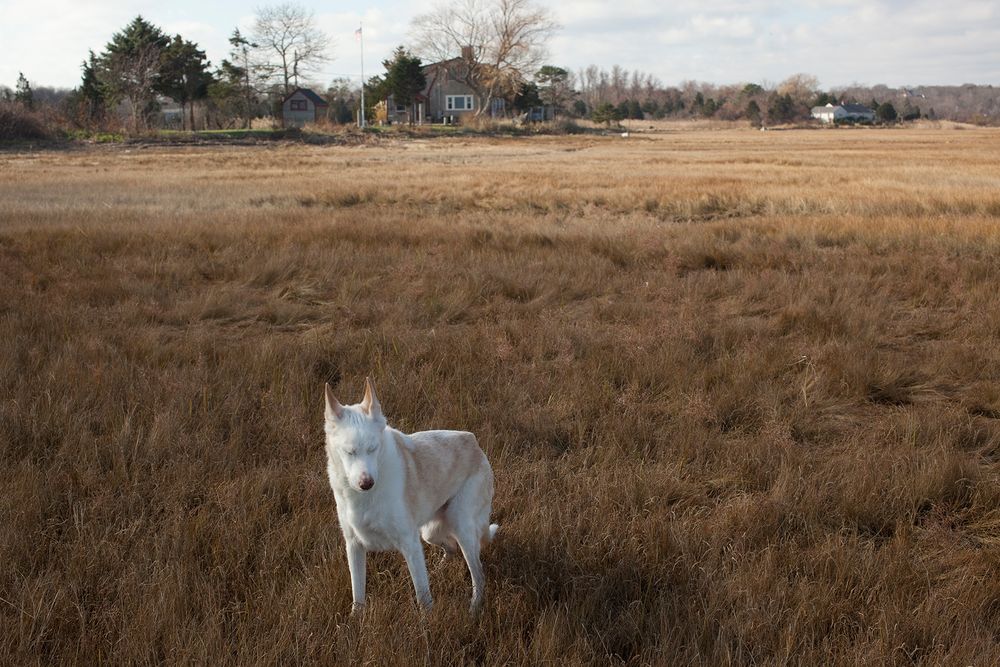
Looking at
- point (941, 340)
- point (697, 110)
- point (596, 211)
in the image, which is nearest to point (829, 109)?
point (697, 110)

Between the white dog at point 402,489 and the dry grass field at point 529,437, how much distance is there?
234 millimetres

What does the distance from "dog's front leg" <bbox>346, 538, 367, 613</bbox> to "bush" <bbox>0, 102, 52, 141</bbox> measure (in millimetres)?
55579

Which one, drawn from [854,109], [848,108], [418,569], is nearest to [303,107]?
[418,569]

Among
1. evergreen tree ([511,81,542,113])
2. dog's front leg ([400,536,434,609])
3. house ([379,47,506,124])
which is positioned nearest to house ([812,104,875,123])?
evergreen tree ([511,81,542,113])

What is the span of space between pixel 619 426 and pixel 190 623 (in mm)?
3110

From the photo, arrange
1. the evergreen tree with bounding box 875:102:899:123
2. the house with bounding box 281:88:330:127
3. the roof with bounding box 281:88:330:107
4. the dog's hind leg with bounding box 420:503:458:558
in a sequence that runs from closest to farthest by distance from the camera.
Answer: the dog's hind leg with bounding box 420:503:458:558
the roof with bounding box 281:88:330:107
the house with bounding box 281:88:330:127
the evergreen tree with bounding box 875:102:899:123

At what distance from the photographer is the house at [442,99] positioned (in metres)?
92.5

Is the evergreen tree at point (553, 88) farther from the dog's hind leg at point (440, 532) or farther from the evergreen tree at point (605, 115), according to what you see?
the dog's hind leg at point (440, 532)

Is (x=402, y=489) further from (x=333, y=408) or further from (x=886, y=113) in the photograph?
(x=886, y=113)

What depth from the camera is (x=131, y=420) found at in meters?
5.34

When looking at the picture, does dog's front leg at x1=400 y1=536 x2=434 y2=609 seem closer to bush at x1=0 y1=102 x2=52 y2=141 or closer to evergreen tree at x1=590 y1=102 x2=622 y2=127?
bush at x1=0 y1=102 x2=52 y2=141

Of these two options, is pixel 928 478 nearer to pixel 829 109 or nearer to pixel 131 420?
pixel 131 420

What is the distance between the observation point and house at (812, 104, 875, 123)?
125706 millimetres

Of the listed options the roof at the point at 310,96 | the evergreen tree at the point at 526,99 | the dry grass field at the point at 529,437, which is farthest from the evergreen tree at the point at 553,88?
the dry grass field at the point at 529,437
